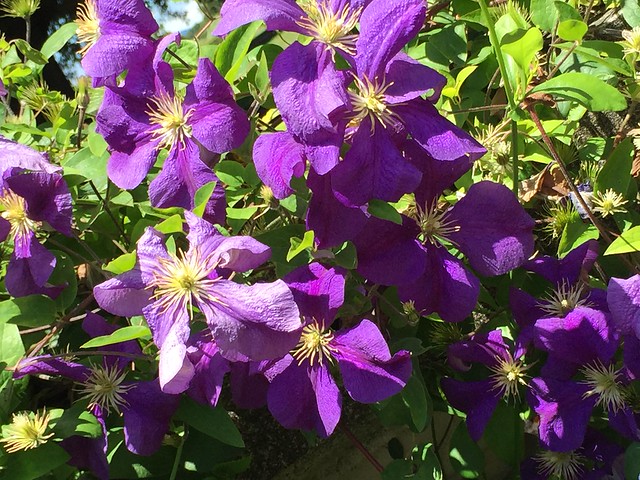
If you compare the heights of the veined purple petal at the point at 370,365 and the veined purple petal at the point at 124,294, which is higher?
the veined purple petal at the point at 124,294

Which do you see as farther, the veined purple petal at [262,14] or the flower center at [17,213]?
the flower center at [17,213]

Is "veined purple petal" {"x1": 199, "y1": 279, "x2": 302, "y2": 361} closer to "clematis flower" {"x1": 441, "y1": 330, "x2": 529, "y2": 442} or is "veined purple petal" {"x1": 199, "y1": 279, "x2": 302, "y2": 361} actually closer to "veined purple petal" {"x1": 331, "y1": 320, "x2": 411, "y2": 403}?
"veined purple petal" {"x1": 331, "y1": 320, "x2": 411, "y2": 403}

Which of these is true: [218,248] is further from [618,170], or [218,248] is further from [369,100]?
[618,170]

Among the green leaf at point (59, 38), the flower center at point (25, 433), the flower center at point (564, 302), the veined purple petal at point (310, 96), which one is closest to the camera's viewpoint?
the veined purple petal at point (310, 96)

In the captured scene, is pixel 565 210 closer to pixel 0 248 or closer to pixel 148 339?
pixel 148 339

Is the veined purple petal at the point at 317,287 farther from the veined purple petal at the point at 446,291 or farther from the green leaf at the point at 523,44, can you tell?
the green leaf at the point at 523,44

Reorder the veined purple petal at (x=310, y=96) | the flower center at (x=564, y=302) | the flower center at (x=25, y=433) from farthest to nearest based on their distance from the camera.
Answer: the flower center at (x=564, y=302), the flower center at (x=25, y=433), the veined purple petal at (x=310, y=96)

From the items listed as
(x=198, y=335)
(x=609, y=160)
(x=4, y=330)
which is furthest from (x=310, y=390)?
(x=609, y=160)

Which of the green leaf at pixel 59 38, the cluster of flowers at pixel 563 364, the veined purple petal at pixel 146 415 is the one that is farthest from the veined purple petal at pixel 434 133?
the green leaf at pixel 59 38

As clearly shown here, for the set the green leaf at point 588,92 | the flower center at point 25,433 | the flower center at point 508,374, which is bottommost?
the flower center at point 508,374
